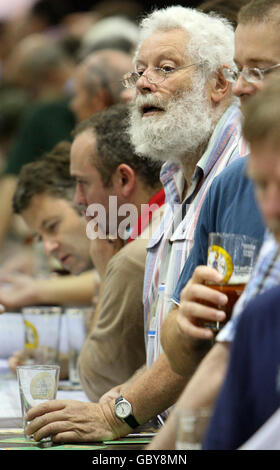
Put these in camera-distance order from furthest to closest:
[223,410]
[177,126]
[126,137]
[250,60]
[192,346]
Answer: [126,137] < [177,126] < [250,60] < [192,346] < [223,410]

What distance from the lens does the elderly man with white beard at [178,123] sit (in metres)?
3.11

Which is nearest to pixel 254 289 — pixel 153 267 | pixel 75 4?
pixel 153 267

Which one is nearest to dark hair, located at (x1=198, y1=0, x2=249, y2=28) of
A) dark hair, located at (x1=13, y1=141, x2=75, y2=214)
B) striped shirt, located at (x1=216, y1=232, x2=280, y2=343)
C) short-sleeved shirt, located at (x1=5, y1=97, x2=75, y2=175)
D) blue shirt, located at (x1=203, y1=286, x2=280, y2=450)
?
dark hair, located at (x1=13, y1=141, x2=75, y2=214)

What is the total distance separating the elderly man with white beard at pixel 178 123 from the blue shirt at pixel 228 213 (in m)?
0.35

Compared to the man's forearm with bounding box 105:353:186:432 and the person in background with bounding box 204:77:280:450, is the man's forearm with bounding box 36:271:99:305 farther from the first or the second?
the person in background with bounding box 204:77:280:450

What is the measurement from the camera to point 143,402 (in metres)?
2.86

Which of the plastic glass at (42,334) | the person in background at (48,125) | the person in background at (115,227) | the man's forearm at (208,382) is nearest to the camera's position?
the man's forearm at (208,382)

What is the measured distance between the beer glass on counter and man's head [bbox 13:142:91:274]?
241 centimetres

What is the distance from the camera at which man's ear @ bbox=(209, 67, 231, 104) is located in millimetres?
3324

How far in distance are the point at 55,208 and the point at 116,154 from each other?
84 cm

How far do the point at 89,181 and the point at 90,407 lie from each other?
118 centimetres

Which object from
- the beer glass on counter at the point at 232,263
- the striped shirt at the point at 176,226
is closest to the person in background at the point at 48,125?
the striped shirt at the point at 176,226

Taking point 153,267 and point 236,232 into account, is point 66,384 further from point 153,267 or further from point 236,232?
point 236,232

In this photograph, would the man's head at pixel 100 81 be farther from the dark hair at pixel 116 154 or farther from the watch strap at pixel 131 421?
→ the watch strap at pixel 131 421
